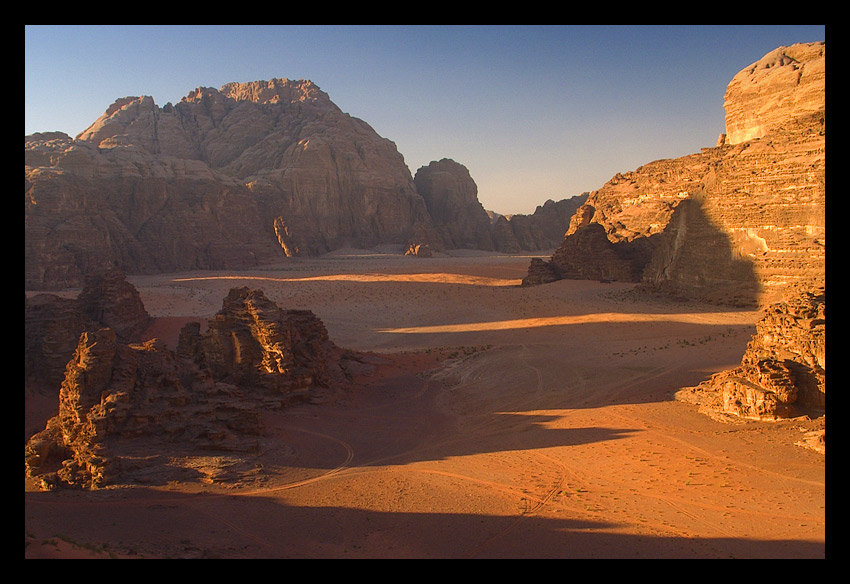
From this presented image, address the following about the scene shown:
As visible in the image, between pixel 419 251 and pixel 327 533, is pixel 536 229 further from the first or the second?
pixel 327 533

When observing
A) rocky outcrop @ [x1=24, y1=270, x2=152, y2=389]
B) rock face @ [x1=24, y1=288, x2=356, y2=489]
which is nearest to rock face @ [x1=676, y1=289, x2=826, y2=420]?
rock face @ [x1=24, y1=288, x2=356, y2=489]

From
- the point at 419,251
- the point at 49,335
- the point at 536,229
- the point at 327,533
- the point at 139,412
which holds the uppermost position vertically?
the point at 536,229

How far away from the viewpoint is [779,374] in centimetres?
1071

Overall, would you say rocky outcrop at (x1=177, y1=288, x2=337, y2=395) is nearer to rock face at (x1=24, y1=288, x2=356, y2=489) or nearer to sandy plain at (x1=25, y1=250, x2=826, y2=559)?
rock face at (x1=24, y1=288, x2=356, y2=489)

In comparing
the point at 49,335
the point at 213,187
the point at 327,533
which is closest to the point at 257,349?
the point at 49,335

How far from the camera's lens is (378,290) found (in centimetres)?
3522

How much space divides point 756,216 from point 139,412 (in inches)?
892

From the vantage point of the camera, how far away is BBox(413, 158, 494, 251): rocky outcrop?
3036 inches

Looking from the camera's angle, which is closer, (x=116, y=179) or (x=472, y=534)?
(x=472, y=534)

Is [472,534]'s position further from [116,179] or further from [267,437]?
[116,179]

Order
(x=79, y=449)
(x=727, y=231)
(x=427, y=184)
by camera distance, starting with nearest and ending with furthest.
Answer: (x=79, y=449) → (x=727, y=231) → (x=427, y=184)

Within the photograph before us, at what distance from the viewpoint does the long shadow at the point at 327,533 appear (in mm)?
6016
